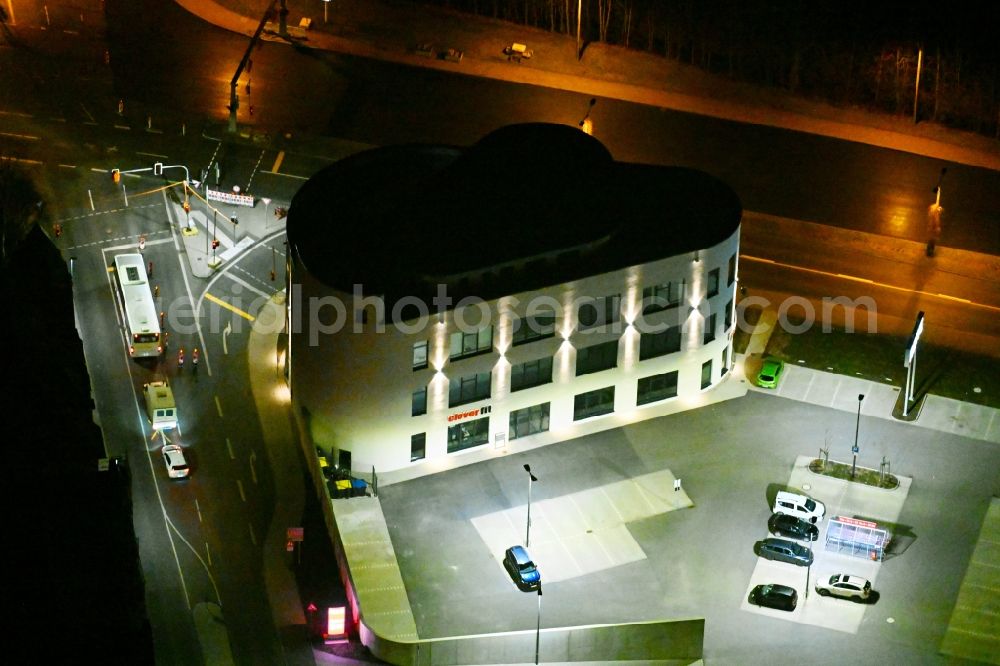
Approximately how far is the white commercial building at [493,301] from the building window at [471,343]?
16cm

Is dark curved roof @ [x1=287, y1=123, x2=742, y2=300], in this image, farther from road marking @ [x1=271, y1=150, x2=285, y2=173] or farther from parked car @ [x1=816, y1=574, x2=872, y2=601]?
road marking @ [x1=271, y1=150, x2=285, y2=173]

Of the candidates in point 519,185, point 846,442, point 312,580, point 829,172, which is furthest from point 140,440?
point 829,172

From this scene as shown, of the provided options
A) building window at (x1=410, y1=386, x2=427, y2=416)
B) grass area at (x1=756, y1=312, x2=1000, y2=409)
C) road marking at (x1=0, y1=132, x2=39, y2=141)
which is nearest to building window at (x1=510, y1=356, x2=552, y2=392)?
building window at (x1=410, y1=386, x2=427, y2=416)

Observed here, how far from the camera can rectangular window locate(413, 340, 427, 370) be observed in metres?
146

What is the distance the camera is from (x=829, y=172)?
190125 mm

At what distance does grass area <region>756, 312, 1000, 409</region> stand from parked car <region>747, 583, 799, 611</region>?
29.1m

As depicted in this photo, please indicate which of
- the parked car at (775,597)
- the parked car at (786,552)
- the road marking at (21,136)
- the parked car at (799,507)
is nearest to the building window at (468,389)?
the parked car at (799,507)

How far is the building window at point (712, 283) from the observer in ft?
513

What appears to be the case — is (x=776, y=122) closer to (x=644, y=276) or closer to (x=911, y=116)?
(x=911, y=116)

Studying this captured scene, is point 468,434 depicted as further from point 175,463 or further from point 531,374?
point 175,463

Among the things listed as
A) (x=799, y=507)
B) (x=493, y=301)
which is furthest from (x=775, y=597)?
(x=493, y=301)

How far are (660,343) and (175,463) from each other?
38172 mm

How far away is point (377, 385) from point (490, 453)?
11.9 m

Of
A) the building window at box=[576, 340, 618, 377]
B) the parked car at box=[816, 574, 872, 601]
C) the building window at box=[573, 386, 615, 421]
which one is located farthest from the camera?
the building window at box=[573, 386, 615, 421]
